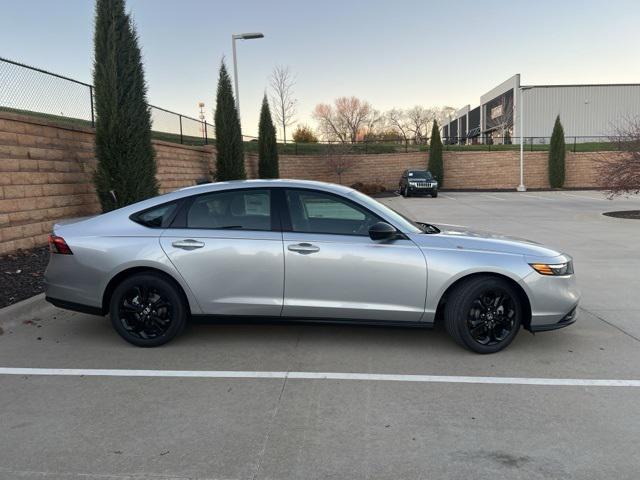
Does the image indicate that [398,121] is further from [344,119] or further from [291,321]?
[291,321]

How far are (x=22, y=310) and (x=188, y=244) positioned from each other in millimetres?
2434

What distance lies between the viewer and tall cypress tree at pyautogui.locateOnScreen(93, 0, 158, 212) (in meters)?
10.1

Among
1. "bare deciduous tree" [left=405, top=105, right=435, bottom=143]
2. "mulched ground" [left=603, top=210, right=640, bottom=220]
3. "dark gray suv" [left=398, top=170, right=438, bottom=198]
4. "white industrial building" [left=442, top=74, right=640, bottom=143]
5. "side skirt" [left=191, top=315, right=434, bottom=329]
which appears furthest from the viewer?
"bare deciduous tree" [left=405, top=105, right=435, bottom=143]

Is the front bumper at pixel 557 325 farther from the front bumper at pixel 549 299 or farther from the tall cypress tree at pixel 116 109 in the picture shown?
the tall cypress tree at pixel 116 109

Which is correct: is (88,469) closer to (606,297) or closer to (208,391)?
(208,391)

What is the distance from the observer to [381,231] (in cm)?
438

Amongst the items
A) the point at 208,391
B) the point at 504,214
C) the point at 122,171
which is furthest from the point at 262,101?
the point at 208,391

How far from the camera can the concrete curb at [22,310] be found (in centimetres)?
536

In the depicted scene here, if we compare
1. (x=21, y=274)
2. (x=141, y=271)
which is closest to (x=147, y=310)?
(x=141, y=271)

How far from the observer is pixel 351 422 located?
3.30 metres

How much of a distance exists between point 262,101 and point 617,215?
16247mm

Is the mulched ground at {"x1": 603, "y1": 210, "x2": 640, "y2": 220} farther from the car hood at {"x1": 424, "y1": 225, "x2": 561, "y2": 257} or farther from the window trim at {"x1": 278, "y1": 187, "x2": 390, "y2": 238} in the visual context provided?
the window trim at {"x1": 278, "y1": 187, "x2": 390, "y2": 238}

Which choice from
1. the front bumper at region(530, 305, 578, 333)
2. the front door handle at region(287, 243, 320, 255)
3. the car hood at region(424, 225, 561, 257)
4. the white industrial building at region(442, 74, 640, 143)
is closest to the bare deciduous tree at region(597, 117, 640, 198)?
the car hood at region(424, 225, 561, 257)

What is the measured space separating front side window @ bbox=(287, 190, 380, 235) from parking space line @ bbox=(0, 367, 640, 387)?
1284 millimetres
